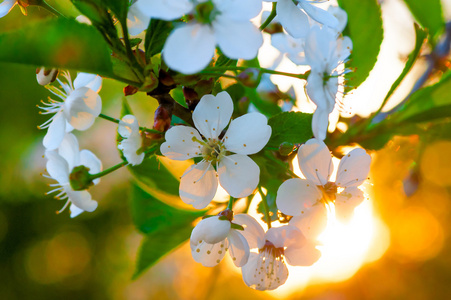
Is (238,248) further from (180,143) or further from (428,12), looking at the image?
(428,12)

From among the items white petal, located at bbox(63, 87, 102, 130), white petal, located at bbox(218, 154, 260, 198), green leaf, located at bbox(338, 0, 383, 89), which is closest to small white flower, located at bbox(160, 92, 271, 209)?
white petal, located at bbox(218, 154, 260, 198)

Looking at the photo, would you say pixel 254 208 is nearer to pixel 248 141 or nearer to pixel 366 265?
pixel 248 141

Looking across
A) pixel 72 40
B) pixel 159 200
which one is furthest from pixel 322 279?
pixel 72 40

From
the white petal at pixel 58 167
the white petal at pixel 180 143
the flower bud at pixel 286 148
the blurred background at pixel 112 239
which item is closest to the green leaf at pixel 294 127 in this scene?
the flower bud at pixel 286 148

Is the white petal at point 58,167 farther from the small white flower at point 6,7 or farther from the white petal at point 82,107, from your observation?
the small white flower at point 6,7

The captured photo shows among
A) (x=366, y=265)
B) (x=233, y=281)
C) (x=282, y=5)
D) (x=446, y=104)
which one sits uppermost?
(x=282, y=5)

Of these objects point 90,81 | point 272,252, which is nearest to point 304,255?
point 272,252
